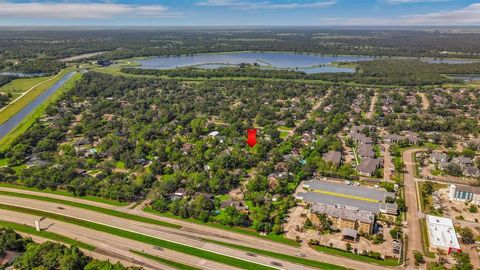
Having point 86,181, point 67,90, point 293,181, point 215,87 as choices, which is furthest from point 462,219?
point 67,90

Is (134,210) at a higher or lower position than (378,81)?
lower

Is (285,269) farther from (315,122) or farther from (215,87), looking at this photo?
(215,87)

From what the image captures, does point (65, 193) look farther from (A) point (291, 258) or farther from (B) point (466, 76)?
(B) point (466, 76)

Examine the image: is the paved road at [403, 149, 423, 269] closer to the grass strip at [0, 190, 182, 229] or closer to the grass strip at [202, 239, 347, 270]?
the grass strip at [202, 239, 347, 270]

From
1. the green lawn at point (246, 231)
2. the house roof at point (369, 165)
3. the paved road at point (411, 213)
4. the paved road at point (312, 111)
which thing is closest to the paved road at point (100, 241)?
the green lawn at point (246, 231)

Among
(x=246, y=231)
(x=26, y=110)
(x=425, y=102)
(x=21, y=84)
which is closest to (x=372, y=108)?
(x=425, y=102)

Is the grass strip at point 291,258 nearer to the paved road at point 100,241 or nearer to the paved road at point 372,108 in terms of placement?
the paved road at point 100,241
